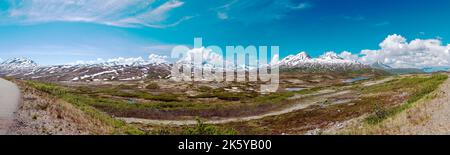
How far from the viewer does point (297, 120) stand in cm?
6762

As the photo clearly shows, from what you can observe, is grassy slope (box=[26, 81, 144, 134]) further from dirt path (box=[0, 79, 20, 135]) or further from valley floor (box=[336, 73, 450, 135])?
valley floor (box=[336, 73, 450, 135])

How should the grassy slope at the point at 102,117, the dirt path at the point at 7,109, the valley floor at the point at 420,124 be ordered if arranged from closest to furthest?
1. the dirt path at the point at 7,109
2. the valley floor at the point at 420,124
3. the grassy slope at the point at 102,117

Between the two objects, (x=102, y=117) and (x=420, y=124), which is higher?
(x=420, y=124)

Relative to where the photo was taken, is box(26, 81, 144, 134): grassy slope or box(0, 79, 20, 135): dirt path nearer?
box(0, 79, 20, 135): dirt path

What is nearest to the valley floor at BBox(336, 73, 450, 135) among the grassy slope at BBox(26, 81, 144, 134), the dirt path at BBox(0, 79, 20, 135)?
the grassy slope at BBox(26, 81, 144, 134)

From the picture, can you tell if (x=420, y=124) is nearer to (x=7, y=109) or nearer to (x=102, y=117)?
(x=102, y=117)

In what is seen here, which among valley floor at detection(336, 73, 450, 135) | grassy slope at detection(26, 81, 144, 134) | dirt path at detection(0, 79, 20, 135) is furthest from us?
grassy slope at detection(26, 81, 144, 134)

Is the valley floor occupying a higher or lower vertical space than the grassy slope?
higher

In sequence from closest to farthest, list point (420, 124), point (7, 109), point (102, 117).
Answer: point (420, 124), point (7, 109), point (102, 117)

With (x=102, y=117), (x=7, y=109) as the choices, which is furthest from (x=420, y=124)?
(x=7, y=109)

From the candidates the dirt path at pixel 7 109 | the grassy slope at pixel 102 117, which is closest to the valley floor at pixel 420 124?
the grassy slope at pixel 102 117

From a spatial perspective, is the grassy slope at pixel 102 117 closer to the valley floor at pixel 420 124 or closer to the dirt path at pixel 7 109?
the dirt path at pixel 7 109

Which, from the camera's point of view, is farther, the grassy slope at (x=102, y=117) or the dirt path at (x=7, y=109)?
the grassy slope at (x=102, y=117)
